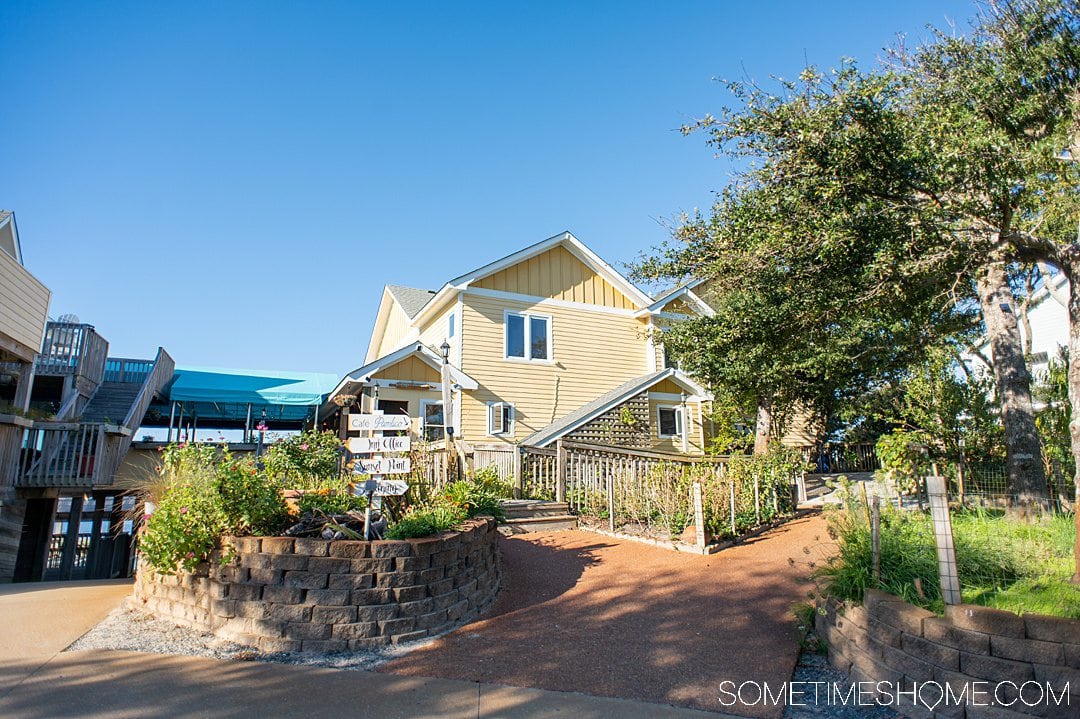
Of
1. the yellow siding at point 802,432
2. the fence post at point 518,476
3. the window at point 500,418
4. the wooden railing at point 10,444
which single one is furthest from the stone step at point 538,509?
the yellow siding at point 802,432

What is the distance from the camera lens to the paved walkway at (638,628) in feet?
15.8

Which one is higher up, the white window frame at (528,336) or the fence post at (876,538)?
the white window frame at (528,336)

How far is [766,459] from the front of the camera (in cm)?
1179

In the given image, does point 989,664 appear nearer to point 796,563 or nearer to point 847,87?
point 796,563

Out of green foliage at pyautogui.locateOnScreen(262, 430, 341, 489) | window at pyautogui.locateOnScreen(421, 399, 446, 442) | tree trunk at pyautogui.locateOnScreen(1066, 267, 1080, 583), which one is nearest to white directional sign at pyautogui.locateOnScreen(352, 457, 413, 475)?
green foliage at pyautogui.locateOnScreen(262, 430, 341, 489)

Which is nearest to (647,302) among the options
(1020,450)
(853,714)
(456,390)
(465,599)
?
(456,390)

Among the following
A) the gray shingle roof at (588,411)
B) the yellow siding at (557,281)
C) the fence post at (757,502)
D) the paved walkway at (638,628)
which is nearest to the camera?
the paved walkway at (638,628)

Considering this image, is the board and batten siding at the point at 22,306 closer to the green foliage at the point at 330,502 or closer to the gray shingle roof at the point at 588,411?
the green foliage at the point at 330,502

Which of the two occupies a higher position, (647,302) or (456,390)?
(647,302)

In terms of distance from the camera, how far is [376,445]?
6.51 meters

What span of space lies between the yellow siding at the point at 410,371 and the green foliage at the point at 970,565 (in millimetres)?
12413

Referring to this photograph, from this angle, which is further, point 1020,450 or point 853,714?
point 1020,450

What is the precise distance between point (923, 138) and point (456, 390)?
40.6 ft

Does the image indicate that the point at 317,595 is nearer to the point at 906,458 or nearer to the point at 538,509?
the point at 538,509
